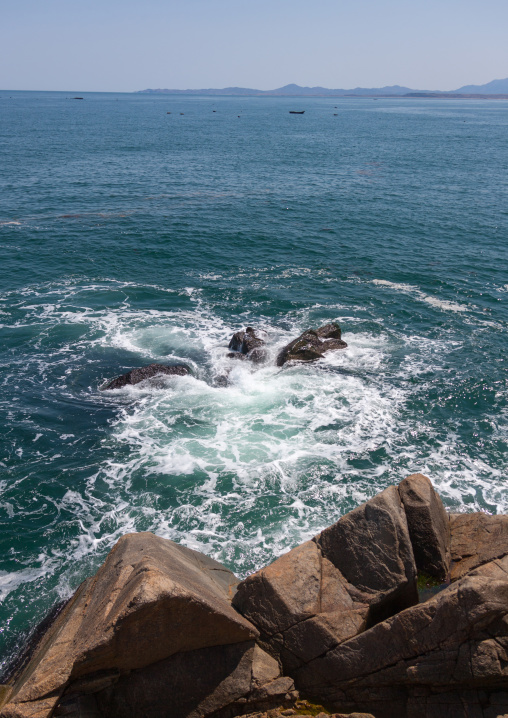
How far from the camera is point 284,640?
14188mm

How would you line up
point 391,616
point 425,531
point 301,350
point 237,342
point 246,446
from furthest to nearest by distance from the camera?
point 237,342 → point 301,350 → point 246,446 → point 425,531 → point 391,616

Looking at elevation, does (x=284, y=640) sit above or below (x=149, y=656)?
below

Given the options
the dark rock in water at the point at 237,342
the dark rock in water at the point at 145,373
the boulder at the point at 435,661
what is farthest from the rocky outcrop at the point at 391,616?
the dark rock in water at the point at 237,342

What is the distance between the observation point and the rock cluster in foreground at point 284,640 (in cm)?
1206

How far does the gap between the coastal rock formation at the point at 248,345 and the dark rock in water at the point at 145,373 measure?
13.5 ft

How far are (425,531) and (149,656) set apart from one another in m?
9.68

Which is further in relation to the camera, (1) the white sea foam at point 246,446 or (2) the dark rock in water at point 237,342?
(2) the dark rock in water at point 237,342

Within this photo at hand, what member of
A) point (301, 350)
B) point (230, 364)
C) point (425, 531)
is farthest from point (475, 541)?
point (230, 364)

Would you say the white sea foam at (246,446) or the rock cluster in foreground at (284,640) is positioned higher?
the rock cluster in foreground at (284,640)

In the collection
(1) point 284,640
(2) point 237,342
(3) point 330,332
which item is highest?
(3) point 330,332

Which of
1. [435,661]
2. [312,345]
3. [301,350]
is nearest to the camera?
[435,661]

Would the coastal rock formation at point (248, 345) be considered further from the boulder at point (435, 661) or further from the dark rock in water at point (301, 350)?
the boulder at point (435, 661)

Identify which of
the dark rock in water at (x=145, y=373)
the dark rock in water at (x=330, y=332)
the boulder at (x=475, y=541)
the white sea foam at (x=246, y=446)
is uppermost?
the dark rock in water at (x=330, y=332)

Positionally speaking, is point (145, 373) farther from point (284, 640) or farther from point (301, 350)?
point (284, 640)
